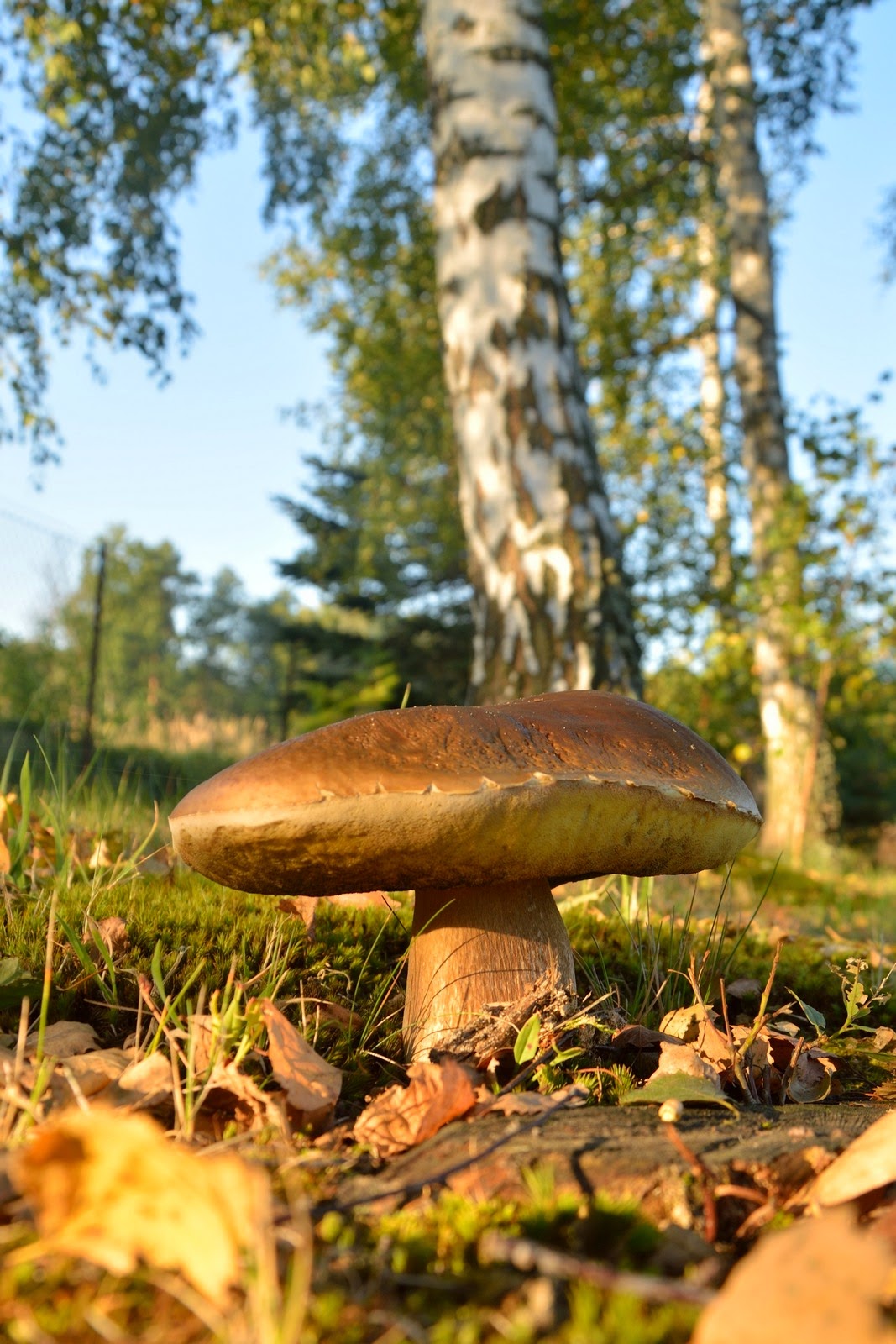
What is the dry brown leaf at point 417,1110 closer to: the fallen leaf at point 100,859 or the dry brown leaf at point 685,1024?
the dry brown leaf at point 685,1024

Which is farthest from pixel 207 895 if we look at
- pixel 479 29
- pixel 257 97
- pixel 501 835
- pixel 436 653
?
pixel 436 653

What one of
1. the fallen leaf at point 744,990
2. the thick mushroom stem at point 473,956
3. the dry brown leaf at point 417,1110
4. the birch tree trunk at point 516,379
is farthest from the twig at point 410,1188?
the birch tree trunk at point 516,379

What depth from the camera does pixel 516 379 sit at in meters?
3.88

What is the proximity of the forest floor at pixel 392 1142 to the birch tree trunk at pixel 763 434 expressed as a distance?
533cm

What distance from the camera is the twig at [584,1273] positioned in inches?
28.7

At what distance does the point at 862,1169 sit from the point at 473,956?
765 millimetres

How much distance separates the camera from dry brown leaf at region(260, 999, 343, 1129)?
4.24 ft

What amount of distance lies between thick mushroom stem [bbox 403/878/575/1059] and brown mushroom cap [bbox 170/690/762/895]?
0.11 metres

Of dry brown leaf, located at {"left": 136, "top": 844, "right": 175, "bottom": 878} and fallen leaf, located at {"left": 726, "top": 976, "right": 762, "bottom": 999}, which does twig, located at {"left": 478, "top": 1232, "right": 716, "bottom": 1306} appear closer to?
fallen leaf, located at {"left": 726, "top": 976, "right": 762, "bottom": 999}

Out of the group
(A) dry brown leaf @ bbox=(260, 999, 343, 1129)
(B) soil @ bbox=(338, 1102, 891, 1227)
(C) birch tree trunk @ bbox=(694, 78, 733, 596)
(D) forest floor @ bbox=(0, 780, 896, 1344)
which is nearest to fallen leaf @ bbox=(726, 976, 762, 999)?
(D) forest floor @ bbox=(0, 780, 896, 1344)

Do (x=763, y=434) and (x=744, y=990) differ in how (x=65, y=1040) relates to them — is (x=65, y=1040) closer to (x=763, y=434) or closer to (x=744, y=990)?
(x=744, y=990)

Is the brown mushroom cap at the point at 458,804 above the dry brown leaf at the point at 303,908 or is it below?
above

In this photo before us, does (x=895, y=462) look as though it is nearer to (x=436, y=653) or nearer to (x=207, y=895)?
(x=207, y=895)

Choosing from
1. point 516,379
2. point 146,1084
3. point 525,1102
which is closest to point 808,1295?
point 525,1102
